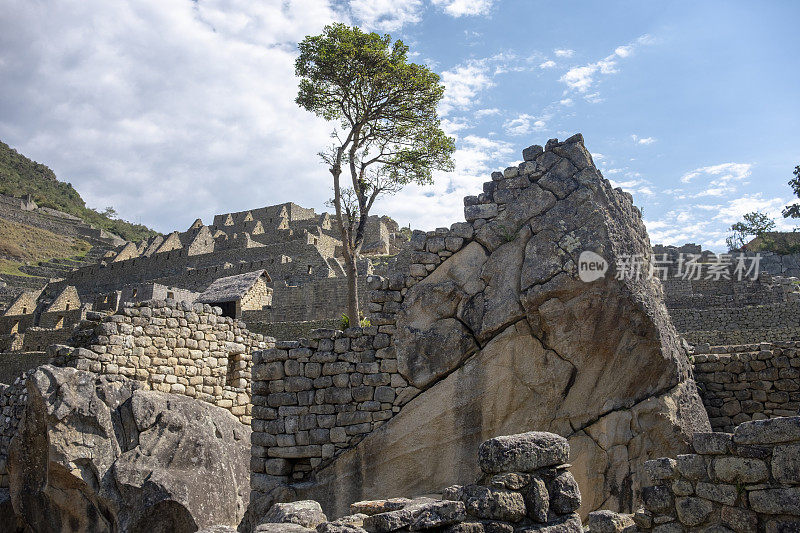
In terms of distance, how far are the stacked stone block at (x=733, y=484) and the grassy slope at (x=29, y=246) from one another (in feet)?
254

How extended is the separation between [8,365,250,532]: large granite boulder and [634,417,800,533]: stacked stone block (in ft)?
20.5

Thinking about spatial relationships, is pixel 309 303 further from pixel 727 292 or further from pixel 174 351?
pixel 727 292

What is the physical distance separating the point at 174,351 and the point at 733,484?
9218mm

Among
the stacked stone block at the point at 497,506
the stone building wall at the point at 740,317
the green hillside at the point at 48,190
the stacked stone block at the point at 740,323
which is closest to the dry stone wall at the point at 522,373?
the stacked stone block at the point at 497,506

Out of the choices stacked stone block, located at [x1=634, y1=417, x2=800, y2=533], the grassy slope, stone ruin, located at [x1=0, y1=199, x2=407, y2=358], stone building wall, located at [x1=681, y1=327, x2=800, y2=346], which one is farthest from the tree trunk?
the grassy slope

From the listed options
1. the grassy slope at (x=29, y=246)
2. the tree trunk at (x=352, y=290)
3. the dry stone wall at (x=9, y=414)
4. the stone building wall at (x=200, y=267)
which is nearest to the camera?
the dry stone wall at (x=9, y=414)

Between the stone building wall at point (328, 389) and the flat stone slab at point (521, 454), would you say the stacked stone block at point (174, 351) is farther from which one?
the flat stone slab at point (521, 454)

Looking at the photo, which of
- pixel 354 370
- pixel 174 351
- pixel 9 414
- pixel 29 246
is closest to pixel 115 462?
pixel 174 351

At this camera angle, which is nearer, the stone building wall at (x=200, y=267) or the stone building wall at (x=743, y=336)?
the stone building wall at (x=743, y=336)

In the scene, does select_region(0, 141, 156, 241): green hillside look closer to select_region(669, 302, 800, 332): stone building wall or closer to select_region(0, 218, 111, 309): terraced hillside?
select_region(0, 218, 111, 309): terraced hillside

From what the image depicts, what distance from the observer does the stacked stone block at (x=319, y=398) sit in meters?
8.17

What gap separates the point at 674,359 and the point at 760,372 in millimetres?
2106

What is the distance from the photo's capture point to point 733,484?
4.68 meters

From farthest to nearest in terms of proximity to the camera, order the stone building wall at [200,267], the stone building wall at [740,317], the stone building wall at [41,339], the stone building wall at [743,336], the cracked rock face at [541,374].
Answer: the stone building wall at [200,267] → the stone building wall at [41,339] → the stone building wall at [740,317] → the stone building wall at [743,336] → the cracked rock face at [541,374]
